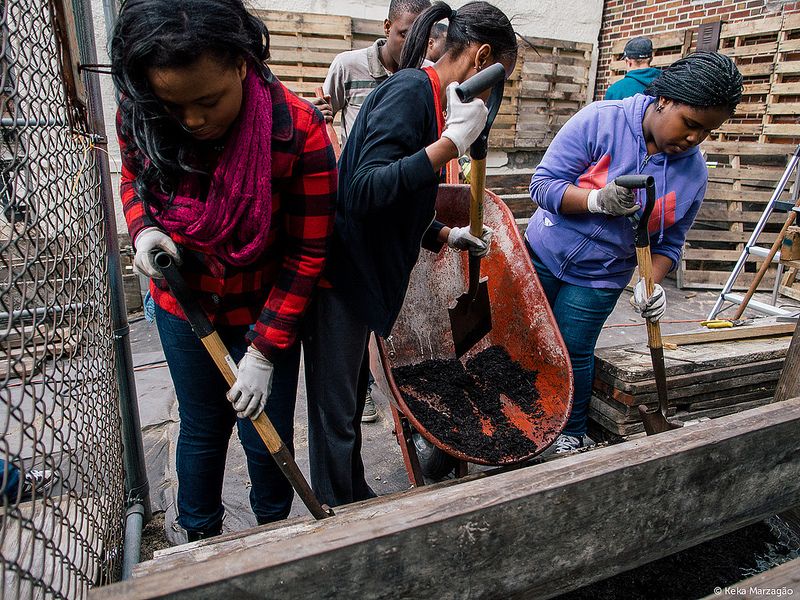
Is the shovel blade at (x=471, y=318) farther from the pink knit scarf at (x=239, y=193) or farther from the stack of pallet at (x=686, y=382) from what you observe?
the pink knit scarf at (x=239, y=193)

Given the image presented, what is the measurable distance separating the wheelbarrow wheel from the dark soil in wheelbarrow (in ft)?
0.76

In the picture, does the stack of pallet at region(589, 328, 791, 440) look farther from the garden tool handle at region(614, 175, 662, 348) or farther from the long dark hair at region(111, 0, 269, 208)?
the long dark hair at region(111, 0, 269, 208)

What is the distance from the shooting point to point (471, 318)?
2299mm

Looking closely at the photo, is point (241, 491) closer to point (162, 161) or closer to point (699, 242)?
point (162, 161)

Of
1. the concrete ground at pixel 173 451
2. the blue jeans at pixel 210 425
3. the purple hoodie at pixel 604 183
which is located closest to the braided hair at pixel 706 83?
the purple hoodie at pixel 604 183

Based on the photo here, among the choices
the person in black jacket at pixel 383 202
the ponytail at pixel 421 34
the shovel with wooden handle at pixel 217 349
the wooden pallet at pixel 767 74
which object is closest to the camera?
the shovel with wooden handle at pixel 217 349

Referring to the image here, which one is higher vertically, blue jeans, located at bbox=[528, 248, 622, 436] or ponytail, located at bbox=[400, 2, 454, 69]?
ponytail, located at bbox=[400, 2, 454, 69]

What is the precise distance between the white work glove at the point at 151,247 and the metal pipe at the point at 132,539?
1.00 metres

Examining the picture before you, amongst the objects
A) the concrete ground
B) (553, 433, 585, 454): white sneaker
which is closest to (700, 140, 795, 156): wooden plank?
the concrete ground

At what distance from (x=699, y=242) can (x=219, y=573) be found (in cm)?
667

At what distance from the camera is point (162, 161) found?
47.8 inches

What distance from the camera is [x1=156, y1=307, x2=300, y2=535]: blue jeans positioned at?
61.3 inches

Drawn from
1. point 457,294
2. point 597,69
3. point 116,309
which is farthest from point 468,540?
point 597,69

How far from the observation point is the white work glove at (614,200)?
75.6 inches
